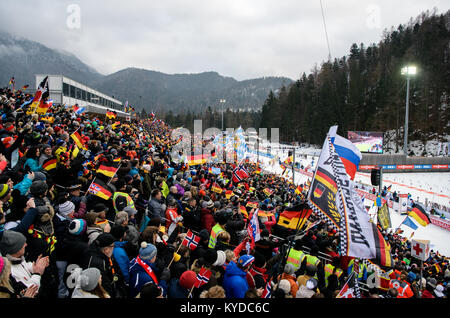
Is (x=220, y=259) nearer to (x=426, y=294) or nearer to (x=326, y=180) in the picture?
(x=326, y=180)

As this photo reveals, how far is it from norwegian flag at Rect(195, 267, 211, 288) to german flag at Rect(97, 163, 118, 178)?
3093 millimetres

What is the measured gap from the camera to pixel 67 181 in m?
5.23

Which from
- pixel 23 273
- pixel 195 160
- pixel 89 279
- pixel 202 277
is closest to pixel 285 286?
pixel 202 277

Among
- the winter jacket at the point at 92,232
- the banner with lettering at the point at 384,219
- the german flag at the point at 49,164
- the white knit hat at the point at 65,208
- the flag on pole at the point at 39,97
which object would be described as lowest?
the banner with lettering at the point at 384,219

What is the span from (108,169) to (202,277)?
130 inches

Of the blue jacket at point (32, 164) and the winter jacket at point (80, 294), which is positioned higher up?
the blue jacket at point (32, 164)

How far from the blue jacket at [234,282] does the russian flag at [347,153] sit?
104 inches

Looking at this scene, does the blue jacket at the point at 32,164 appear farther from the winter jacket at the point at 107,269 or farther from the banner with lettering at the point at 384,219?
the banner with lettering at the point at 384,219

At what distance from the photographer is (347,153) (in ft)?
15.5

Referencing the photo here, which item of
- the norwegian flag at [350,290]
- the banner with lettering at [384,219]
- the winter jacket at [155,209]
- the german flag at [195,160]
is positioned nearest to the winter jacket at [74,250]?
the winter jacket at [155,209]

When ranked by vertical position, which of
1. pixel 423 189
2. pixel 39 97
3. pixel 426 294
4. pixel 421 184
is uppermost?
pixel 39 97

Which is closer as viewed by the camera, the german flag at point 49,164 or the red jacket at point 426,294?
the german flag at point 49,164

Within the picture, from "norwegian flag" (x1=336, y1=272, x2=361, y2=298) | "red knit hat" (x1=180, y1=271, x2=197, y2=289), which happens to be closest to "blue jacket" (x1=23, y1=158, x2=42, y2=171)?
"red knit hat" (x1=180, y1=271, x2=197, y2=289)

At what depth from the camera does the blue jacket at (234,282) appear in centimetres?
332
